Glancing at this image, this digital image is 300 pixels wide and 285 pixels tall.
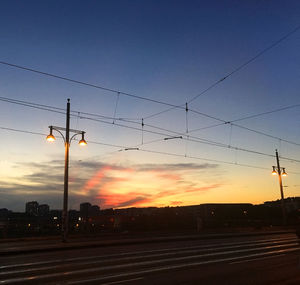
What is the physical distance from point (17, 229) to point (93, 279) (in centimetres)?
2184

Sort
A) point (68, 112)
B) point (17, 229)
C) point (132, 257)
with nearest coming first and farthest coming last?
point (132, 257) → point (68, 112) → point (17, 229)

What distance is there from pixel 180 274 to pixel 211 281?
1.39m

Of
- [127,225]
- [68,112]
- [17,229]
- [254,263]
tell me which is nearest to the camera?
[254,263]

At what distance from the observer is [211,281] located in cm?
954

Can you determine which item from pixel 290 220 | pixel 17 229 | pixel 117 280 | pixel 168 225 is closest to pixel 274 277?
pixel 117 280

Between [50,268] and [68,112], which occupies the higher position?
[68,112]

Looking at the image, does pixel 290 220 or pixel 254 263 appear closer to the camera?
pixel 254 263

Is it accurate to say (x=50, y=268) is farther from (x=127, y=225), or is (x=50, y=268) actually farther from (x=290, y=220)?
(x=290, y=220)

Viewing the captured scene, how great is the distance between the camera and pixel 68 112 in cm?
2244

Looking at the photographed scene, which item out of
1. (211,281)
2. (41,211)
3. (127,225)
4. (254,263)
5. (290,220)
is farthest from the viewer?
(41,211)

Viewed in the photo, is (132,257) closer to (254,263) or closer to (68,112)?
(254,263)

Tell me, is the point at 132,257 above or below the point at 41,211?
below

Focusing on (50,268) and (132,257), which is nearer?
(50,268)

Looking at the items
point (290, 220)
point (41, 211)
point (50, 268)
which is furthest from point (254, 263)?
point (41, 211)
